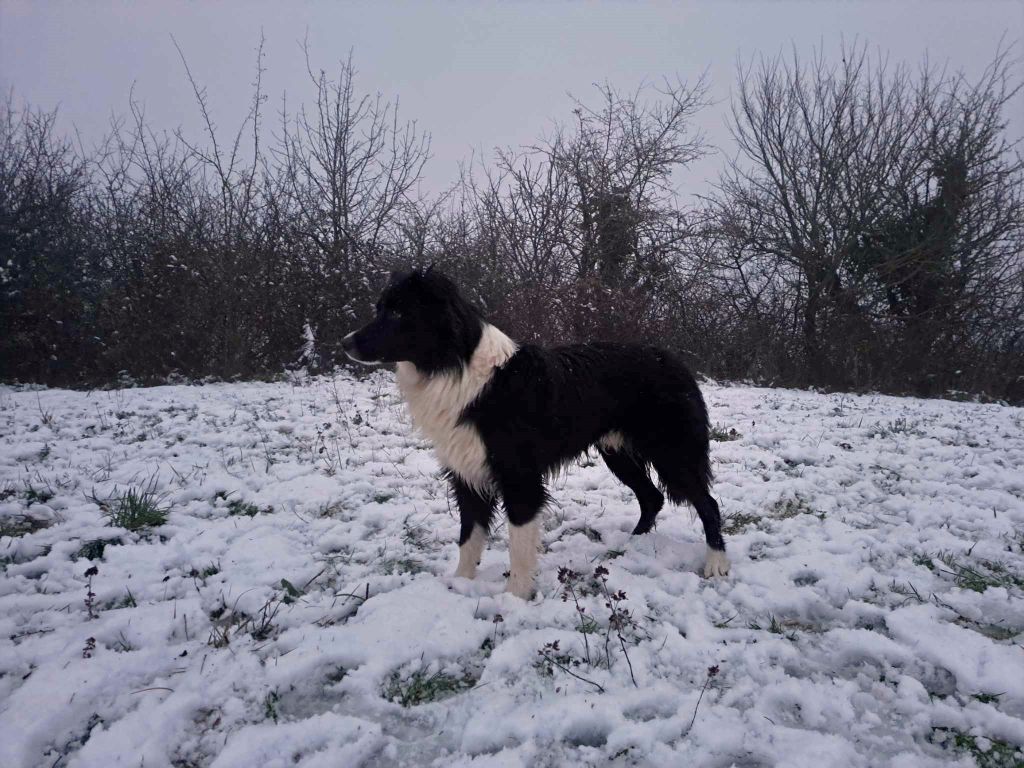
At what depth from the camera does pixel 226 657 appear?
2.18m

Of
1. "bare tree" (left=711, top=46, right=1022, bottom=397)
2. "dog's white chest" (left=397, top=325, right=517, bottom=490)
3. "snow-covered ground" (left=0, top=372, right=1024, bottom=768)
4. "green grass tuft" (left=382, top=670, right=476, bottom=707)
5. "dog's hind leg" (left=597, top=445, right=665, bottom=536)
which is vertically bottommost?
"green grass tuft" (left=382, top=670, right=476, bottom=707)

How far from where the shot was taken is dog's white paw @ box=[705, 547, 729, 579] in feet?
9.79

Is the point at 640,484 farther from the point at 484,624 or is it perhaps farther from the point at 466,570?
the point at 484,624

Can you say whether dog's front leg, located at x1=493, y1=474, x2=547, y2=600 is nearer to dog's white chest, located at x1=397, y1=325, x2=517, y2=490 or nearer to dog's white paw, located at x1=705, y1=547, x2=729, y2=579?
dog's white chest, located at x1=397, y1=325, x2=517, y2=490

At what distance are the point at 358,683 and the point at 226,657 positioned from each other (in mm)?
Answer: 554

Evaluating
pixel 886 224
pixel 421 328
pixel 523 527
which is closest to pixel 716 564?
pixel 523 527

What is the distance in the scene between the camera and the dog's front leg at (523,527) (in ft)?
9.16

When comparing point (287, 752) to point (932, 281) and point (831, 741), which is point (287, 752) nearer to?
point (831, 741)

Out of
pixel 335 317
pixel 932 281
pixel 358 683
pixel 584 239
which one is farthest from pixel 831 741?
pixel 932 281

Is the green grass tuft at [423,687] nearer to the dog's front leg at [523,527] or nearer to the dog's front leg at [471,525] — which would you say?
the dog's front leg at [523,527]

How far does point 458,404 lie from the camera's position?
2.90 m

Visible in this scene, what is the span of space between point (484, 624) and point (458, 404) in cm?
106

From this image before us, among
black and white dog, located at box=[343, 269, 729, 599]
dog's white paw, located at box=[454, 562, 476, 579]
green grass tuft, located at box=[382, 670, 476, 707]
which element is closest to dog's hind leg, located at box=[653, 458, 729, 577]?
black and white dog, located at box=[343, 269, 729, 599]

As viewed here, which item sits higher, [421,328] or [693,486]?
[421,328]
